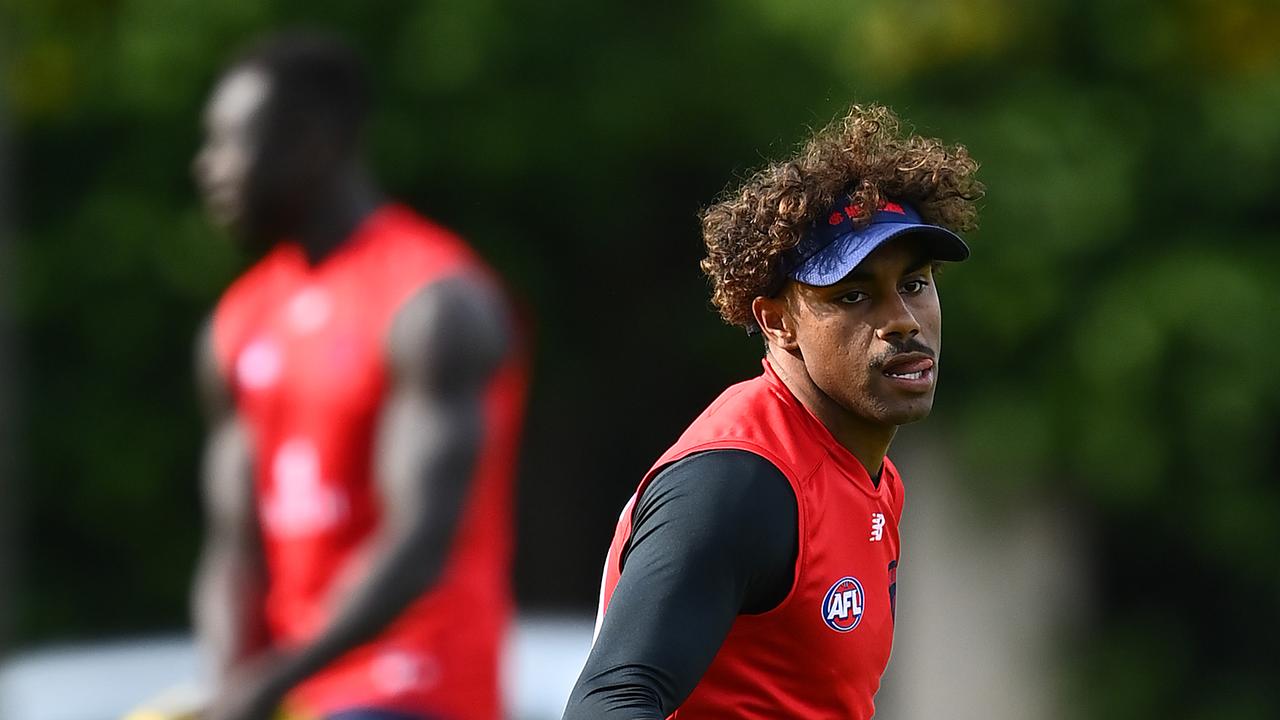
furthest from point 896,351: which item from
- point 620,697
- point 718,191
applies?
point 718,191

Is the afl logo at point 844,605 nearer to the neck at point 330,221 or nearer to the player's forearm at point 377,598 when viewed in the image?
the player's forearm at point 377,598

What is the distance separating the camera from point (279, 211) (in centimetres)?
590

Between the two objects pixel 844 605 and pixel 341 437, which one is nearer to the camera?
pixel 844 605

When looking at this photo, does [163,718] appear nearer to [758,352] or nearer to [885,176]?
[885,176]

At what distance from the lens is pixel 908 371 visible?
346 centimetres

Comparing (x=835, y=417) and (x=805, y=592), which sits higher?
(x=835, y=417)

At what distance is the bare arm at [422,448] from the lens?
17.2 feet

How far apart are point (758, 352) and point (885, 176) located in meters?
7.80

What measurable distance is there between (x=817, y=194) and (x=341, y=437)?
→ 2.34 metres

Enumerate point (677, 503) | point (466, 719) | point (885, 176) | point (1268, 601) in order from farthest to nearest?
point (1268, 601) → point (466, 719) → point (885, 176) → point (677, 503)

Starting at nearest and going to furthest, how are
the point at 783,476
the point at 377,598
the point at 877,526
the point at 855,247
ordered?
the point at 783,476 < the point at 855,247 < the point at 877,526 < the point at 377,598

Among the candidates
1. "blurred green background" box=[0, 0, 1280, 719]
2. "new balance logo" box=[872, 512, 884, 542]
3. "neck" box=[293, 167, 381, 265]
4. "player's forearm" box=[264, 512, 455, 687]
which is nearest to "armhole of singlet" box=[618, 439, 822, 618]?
"new balance logo" box=[872, 512, 884, 542]

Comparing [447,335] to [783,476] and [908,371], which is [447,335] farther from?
[783,476]

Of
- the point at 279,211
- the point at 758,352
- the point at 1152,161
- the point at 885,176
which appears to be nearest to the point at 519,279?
the point at 758,352
